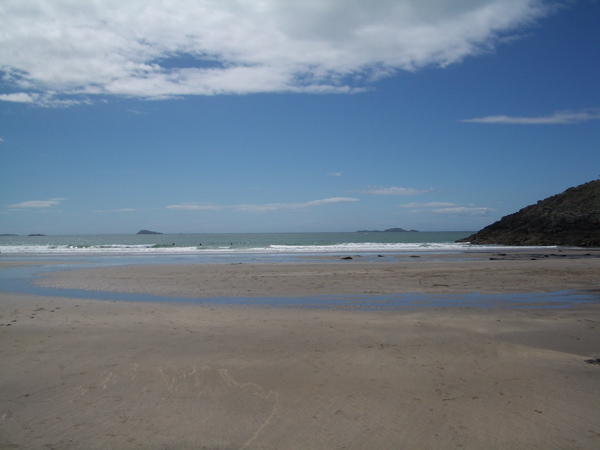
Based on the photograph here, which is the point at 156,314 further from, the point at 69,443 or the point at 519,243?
the point at 519,243

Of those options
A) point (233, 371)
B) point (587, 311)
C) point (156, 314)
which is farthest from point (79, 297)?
point (587, 311)

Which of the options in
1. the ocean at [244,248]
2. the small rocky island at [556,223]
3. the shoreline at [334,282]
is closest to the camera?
the shoreline at [334,282]

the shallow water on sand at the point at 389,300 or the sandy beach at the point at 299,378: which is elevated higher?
the shallow water on sand at the point at 389,300

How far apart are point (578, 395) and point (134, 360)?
6.05 meters

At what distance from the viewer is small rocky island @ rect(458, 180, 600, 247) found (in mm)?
46441

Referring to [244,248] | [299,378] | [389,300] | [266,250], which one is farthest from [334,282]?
[244,248]

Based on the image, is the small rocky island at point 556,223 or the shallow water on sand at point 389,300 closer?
the shallow water on sand at point 389,300

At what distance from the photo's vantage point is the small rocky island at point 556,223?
4644cm

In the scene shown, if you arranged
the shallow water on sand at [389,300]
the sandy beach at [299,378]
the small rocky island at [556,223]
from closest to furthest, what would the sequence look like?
the sandy beach at [299,378] < the shallow water on sand at [389,300] < the small rocky island at [556,223]

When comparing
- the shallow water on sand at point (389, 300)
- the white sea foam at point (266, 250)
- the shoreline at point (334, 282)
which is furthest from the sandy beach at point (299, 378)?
the white sea foam at point (266, 250)

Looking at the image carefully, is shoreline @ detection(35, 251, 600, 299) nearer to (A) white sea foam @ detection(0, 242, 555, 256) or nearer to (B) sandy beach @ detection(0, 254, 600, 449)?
(B) sandy beach @ detection(0, 254, 600, 449)

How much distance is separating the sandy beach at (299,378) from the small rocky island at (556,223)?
145 ft

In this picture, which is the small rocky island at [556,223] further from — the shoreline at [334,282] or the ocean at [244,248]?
the shoreline at [334,282]

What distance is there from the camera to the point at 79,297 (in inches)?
514
